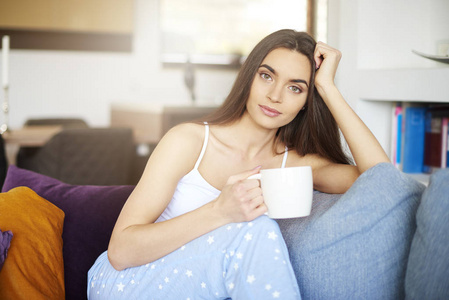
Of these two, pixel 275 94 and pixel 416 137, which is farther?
pixel 416 137

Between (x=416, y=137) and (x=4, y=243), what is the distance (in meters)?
1.44

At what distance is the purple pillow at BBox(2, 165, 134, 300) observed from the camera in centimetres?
142

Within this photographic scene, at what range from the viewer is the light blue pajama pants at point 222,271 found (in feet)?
3.59

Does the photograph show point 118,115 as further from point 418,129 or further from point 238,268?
point 238,268

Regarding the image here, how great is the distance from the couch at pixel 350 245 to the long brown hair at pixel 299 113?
28cm

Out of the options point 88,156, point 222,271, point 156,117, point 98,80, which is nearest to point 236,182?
point 222,271

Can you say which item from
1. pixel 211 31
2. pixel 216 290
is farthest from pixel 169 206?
pixel 211 31

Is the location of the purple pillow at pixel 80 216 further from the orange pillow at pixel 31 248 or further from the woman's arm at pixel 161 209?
the woman's arm at pixel 161 209

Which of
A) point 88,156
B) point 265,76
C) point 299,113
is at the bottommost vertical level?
point 88,156

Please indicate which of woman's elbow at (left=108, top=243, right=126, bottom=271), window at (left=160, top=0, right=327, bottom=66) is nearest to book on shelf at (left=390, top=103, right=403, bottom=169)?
woman's elbow at (left=108, top=243, right=126, bottom=271)

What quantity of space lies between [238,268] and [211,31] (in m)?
4.02

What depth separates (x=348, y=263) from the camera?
3.73 feet

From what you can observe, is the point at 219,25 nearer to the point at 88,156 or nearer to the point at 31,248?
the point at 88,156

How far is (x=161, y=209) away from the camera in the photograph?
1.32 meters
